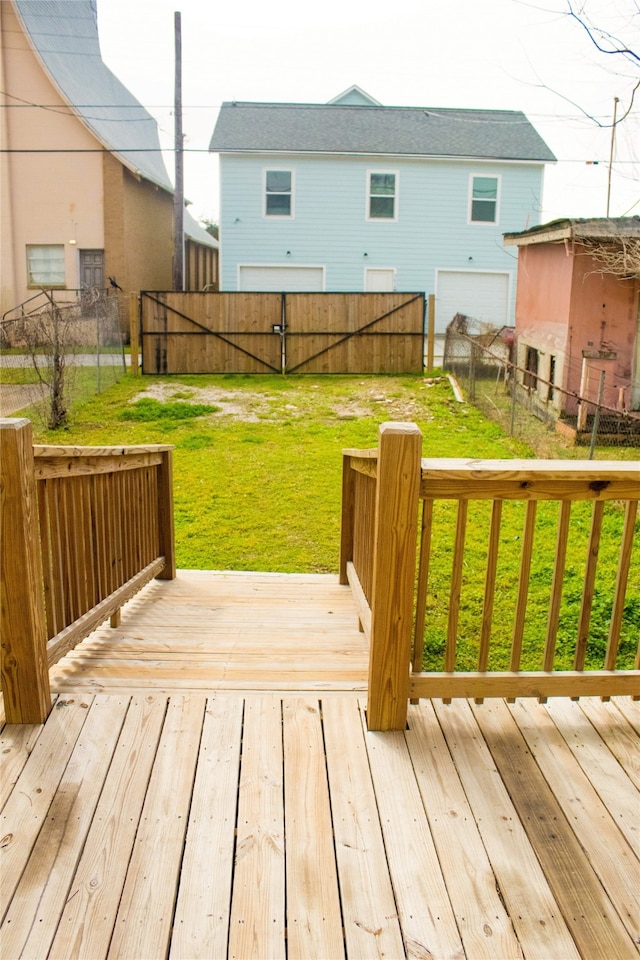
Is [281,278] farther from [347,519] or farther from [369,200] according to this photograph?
[347,519]

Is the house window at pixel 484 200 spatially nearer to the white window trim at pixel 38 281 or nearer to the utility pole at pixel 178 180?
the utility pole at pixel 178 180

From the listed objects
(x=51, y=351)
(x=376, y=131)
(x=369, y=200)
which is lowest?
(x=51, y=351)

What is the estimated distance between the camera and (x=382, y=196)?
1983 centimetres

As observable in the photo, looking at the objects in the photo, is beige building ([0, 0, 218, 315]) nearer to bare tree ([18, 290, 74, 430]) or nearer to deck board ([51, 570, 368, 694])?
bare tree ([18, 290, 74, 430])

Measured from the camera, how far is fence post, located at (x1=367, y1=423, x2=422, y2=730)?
8.91 ft

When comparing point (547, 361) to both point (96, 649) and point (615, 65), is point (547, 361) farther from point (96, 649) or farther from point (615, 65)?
point (96, 649)

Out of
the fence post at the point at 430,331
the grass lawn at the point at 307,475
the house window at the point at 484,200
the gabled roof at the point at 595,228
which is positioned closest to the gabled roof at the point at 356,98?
the house window at the point at 484,200

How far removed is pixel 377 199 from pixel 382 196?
139mm

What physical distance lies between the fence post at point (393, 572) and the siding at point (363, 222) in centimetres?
1777

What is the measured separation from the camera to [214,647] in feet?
12.9

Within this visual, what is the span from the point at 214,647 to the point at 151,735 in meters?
1.13

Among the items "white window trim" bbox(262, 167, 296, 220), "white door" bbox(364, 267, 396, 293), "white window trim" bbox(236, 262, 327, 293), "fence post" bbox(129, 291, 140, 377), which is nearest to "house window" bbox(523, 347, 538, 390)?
"fence post" bbox(129, 291, 140, 377)

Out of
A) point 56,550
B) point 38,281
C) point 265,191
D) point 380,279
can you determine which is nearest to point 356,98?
point 265,191

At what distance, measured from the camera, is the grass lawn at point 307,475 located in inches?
200
